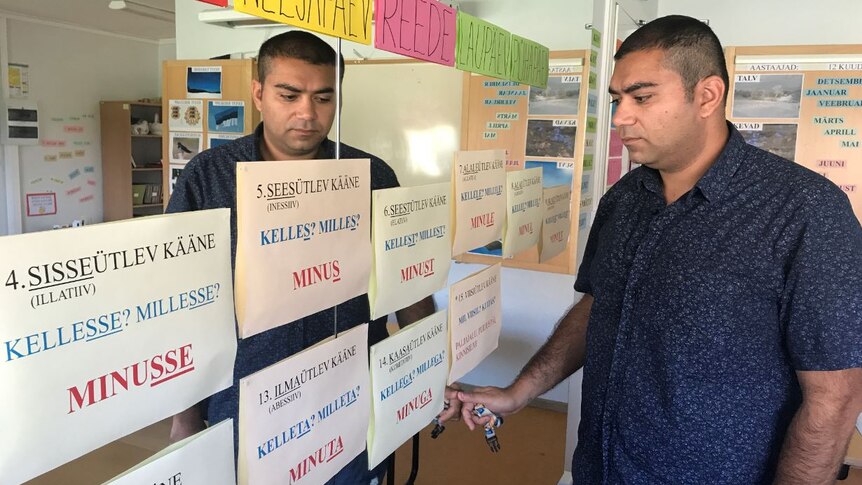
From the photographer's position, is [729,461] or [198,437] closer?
[198,437]

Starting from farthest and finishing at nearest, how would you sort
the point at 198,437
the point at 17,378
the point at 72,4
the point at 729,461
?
1. the point at 72,4
2. the point at 729,461
3. the point at 198,437
4. the point at 17,378

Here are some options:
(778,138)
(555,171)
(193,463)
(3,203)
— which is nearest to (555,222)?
(555,171)

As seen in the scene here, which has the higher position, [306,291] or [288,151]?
[288,151]

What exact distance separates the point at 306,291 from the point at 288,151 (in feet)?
0.84

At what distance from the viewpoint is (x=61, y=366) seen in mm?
506

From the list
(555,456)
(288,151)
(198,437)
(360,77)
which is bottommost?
(555,456)

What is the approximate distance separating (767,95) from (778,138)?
0.71ft

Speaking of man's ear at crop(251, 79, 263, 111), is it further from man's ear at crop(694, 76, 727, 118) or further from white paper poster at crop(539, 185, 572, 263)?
white paper poster at crop(539, 185, 572, 263)

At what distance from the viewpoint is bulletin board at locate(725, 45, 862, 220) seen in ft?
9.15

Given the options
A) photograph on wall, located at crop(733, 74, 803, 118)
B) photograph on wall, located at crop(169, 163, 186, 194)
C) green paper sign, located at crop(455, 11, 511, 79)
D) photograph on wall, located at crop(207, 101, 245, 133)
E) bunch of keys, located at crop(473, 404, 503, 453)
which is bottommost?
bunch of keys, located at crop(473, 404, 503, 453)

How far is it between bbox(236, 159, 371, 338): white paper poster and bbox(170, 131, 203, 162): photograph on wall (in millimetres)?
341

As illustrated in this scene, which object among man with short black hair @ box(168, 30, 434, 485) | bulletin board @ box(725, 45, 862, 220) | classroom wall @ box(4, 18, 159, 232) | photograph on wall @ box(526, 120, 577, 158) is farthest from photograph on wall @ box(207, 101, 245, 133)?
classroom wall @ box(4, 18, 159, 232)

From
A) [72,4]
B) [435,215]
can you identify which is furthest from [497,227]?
[72,4]

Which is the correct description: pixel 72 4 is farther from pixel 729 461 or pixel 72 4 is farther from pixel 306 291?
pixel 729 461
